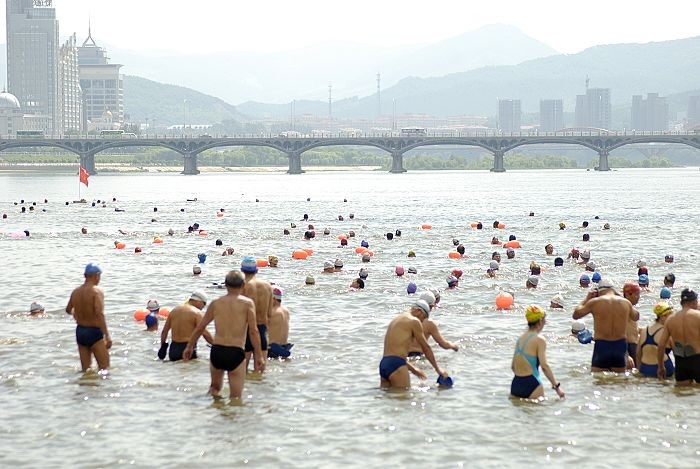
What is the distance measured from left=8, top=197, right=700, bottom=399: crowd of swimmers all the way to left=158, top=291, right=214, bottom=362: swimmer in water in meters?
0.03

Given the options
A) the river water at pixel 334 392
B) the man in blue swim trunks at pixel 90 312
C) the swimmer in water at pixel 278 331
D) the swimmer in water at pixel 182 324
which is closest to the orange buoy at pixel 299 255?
the river water at pixel 334 392

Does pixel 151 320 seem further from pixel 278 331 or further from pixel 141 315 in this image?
pixel 278 331

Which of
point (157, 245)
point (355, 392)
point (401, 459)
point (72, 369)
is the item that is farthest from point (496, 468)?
point (157, 245)

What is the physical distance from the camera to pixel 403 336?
19.9 metres

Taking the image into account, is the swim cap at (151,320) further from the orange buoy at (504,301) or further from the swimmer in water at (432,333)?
the orange buoy at (504,301)

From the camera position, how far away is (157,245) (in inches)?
2206

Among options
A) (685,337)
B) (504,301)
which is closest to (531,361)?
(685,337)

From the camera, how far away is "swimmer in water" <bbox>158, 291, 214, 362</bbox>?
22.4m

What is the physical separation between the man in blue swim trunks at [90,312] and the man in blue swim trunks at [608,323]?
8792 mm

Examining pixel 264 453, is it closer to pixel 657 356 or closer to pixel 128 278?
pixel 657 356

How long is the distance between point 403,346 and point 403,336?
9.6 inches

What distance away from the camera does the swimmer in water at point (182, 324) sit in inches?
880

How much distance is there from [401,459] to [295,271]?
1027 inches

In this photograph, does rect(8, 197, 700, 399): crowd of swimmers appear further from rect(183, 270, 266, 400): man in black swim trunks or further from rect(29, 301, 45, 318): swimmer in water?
rect(29, 301, 45, 318): swimmer in water
